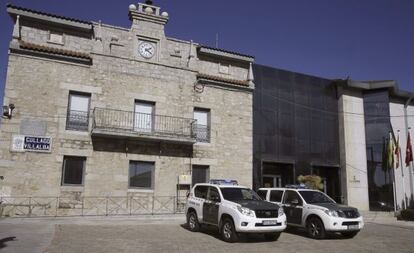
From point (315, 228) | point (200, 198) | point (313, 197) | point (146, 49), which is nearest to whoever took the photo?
point (315, 228)

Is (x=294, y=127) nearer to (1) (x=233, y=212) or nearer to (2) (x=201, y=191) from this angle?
(2) (x=201, y=191)

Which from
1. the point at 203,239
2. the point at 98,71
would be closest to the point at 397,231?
the point at 203,239

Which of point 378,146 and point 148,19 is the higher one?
point 148,19

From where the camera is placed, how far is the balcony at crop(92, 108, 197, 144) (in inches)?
676

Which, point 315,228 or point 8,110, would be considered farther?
point 8,110

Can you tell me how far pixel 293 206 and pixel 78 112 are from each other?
1054 centimetres

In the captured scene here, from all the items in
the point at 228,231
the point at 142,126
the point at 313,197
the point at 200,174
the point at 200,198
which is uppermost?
the point at 142,126

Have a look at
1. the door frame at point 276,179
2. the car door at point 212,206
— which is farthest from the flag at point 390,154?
the car door at point 212,206

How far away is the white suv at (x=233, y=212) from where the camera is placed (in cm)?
1057


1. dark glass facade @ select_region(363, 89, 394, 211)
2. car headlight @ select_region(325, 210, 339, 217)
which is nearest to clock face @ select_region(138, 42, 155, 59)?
car headlight @ select_region(325, 210, 339, 217)

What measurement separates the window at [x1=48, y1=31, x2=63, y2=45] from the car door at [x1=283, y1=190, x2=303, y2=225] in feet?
40.9

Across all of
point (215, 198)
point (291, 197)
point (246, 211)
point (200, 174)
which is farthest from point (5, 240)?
point (200, 174)

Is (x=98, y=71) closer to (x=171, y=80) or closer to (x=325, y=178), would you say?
(x=171, y=80)

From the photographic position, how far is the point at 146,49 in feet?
63.0
